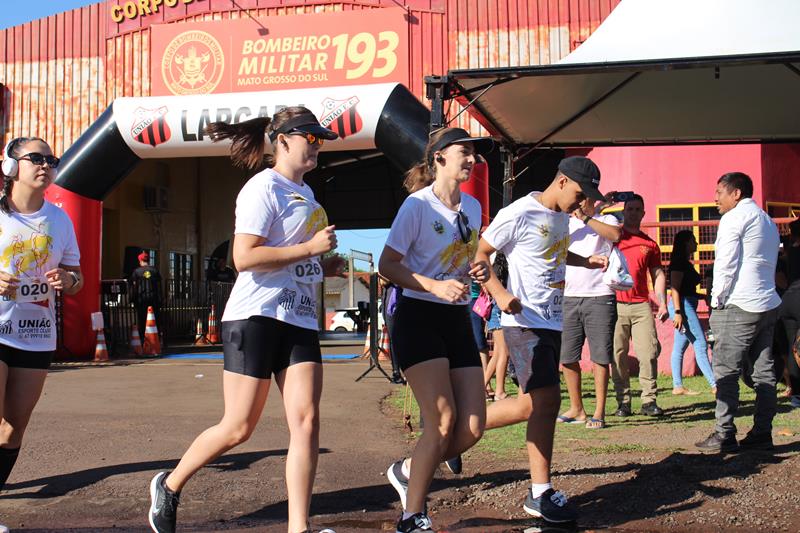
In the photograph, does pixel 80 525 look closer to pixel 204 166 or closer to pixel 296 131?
pixel 296 131

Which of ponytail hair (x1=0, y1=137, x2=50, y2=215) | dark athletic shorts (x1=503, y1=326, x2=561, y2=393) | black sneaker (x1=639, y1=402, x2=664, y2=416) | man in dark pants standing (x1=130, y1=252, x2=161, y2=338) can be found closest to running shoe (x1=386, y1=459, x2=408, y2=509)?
dark athletic shorts (x1=503, y1=326, x2=561, y2=393)

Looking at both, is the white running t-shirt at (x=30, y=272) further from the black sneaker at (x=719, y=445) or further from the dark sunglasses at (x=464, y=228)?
the black sneaker at (x=719, y=445)

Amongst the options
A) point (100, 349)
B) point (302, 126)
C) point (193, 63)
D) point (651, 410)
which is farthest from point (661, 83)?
point (193, 63)

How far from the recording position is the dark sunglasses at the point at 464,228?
4.35 metres

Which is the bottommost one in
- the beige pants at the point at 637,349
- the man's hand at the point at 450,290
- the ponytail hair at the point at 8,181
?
the beige pants at the point at 637,349

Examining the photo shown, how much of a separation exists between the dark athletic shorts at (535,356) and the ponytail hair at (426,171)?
902mm

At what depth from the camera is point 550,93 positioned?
400 inches

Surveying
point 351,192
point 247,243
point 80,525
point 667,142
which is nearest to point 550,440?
point 247,243

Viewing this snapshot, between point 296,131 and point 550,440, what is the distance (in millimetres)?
1981

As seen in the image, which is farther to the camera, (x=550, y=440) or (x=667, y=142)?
(x=667, y=142)

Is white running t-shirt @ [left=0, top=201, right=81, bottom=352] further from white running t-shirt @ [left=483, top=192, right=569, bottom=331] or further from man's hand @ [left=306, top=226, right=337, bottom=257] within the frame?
white running t-shirt @ [left=483, top=192, right=569, bottom=331]

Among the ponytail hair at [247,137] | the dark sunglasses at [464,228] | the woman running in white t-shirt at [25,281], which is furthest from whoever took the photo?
the woman running in white t-shirt at [25,281]

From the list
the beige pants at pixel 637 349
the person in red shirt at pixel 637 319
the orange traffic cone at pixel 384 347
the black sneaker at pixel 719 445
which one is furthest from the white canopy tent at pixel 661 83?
the orange traffic cone at pixel 384 347

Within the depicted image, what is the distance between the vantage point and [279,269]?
3.91 metres
